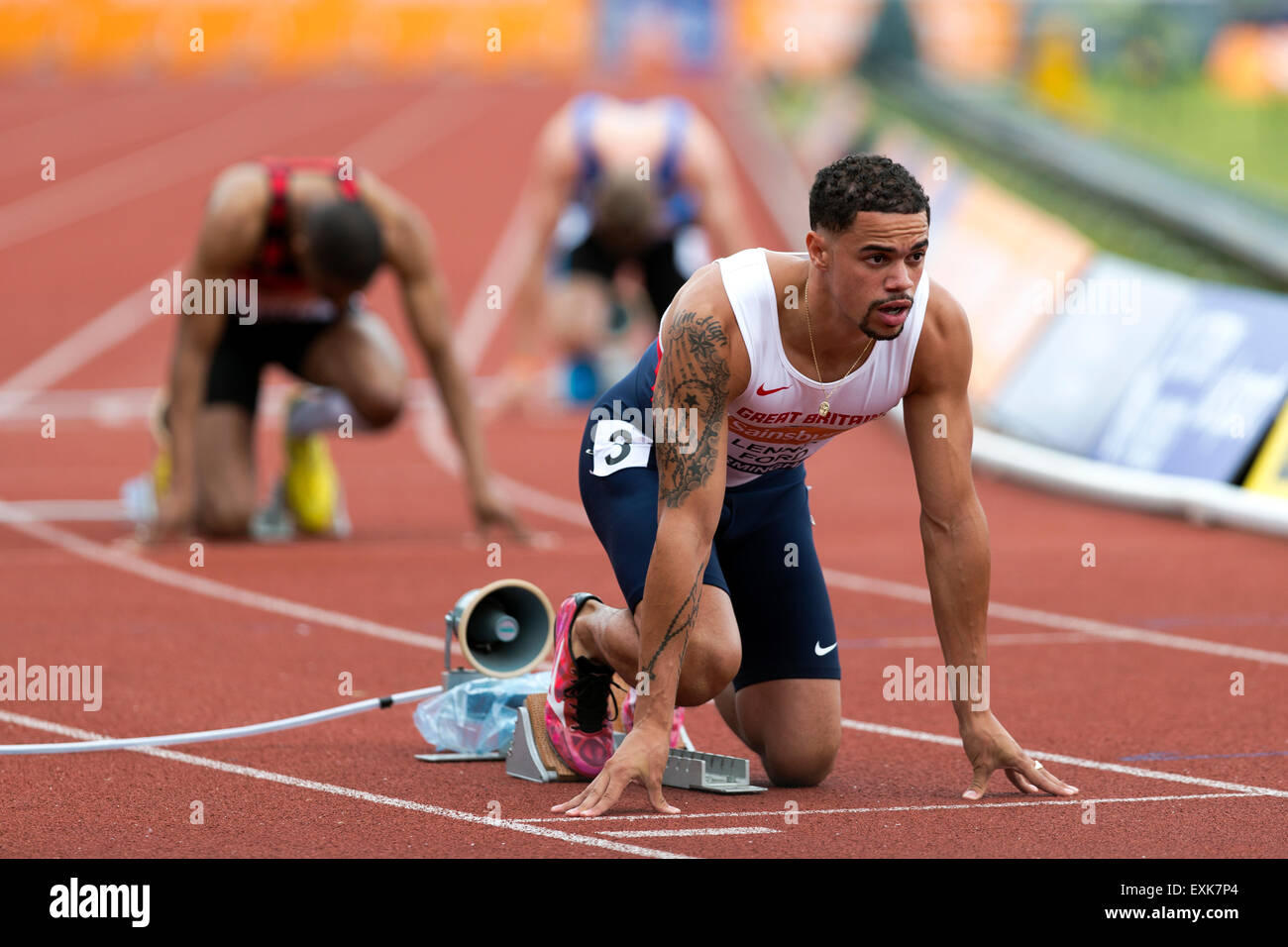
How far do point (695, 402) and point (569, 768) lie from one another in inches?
46.7

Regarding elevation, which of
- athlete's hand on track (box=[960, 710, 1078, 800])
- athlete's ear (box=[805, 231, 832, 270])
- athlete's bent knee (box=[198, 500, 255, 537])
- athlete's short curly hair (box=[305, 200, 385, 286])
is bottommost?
athlete's hand on track (box=[960, 710, 1078, 800])

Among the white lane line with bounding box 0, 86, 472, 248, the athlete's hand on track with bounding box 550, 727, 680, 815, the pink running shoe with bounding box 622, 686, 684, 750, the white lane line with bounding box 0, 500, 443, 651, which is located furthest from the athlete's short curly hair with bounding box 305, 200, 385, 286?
the white lane line with bounding box 0, 86, 472, 248

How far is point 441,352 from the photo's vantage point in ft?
32.2

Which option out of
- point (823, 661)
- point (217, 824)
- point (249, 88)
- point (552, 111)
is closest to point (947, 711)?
point (823, 661)

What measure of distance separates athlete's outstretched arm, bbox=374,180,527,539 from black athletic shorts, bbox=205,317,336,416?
690 millimetres

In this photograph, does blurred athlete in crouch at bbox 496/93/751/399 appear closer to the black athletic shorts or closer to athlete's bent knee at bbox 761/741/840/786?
the black athletic shorts

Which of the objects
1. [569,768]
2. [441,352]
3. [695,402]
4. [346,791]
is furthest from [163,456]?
[695,402]

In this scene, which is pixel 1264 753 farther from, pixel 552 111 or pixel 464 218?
pixel 552 111

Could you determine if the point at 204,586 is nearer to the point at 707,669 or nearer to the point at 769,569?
Result: the point at 769,569

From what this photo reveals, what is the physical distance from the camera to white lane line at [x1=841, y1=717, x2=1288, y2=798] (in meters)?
5.30

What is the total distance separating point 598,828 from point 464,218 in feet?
75.9

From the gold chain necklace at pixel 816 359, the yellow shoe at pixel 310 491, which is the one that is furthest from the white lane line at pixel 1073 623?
the gold chain necklace at pixel 816 359

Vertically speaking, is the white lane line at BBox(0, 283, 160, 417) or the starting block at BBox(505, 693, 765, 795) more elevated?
the white lane line at BBox(0, 283, 160, 417)

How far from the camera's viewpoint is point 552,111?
38812 mm
